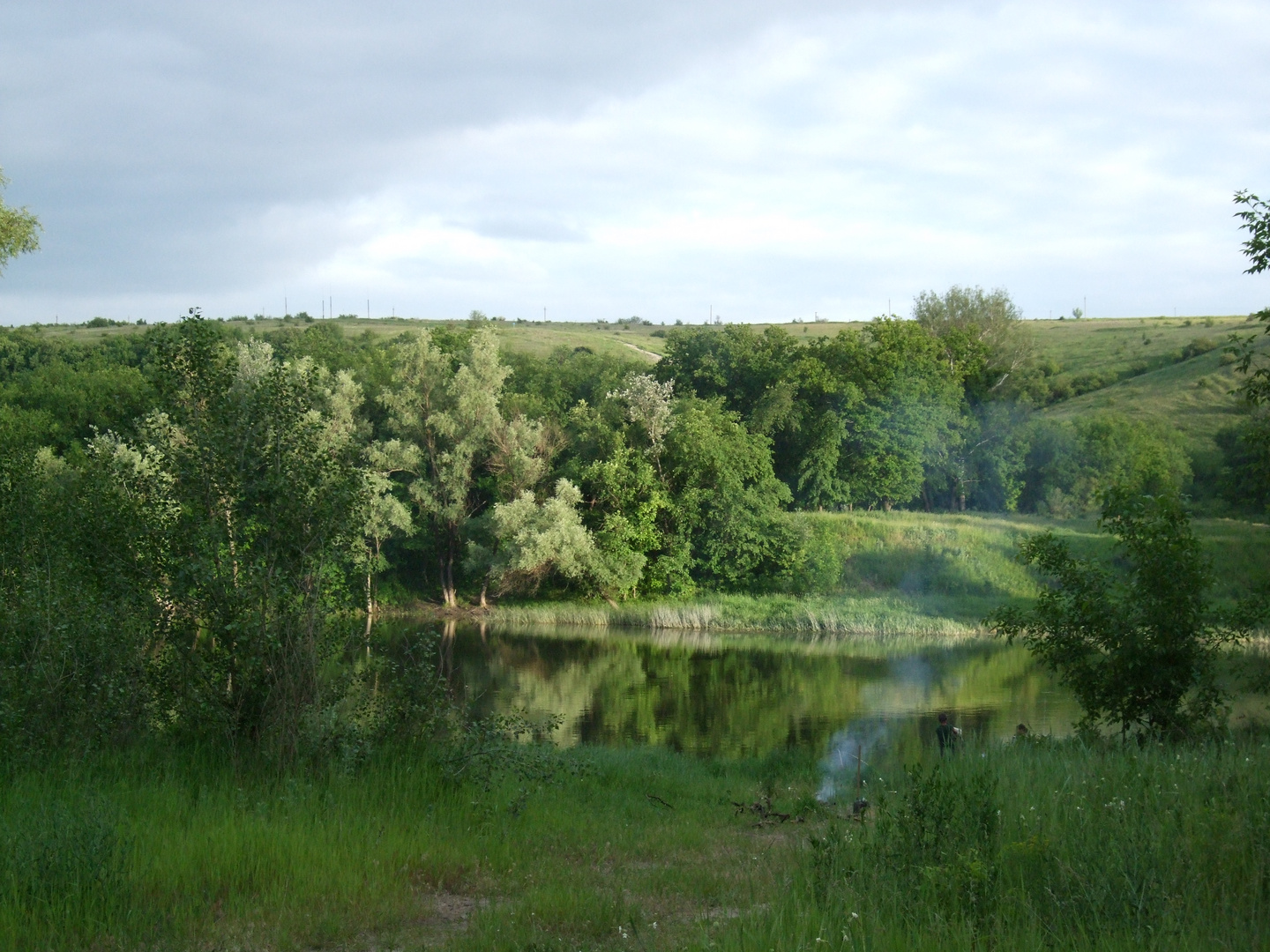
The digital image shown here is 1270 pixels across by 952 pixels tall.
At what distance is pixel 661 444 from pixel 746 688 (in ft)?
56.4

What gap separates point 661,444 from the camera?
40812 mm

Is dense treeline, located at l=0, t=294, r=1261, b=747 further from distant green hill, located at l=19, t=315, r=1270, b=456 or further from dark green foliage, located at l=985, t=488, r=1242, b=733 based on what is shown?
distant green hill, located at l=19, t=315, r=1270, b=456

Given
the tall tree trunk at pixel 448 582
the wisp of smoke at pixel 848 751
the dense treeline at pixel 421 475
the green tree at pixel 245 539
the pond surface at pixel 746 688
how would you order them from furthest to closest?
the tall tree trunk at pixel 448 582 < the pond surface at pixel 746 688 < the wisp of smoke at pixel 848 751 < the dense treeline at pixel 421 475 < the green tree at pixel 245 539

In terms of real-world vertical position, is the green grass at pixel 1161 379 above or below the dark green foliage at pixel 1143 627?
above

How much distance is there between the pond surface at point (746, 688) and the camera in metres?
19.5

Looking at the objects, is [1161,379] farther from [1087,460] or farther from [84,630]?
[84,630]

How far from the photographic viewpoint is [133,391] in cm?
1069

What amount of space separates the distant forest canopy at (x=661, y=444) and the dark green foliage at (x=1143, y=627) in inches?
952

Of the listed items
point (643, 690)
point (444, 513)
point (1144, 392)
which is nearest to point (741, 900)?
point (643, 690)

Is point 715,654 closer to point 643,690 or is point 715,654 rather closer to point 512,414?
point 643,690

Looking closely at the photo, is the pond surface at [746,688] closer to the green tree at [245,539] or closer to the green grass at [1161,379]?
the green tree at [245,539]

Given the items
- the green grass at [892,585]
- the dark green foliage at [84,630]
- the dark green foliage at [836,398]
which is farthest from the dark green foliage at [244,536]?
the dark green foliage at [836,398]

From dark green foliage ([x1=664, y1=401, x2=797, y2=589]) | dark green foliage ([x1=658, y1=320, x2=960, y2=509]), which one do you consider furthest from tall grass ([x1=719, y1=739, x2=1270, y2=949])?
dark green foliage ([x1=658, y1=320, x2=960, y2=509])

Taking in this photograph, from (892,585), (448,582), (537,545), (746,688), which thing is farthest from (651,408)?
(746,688)
